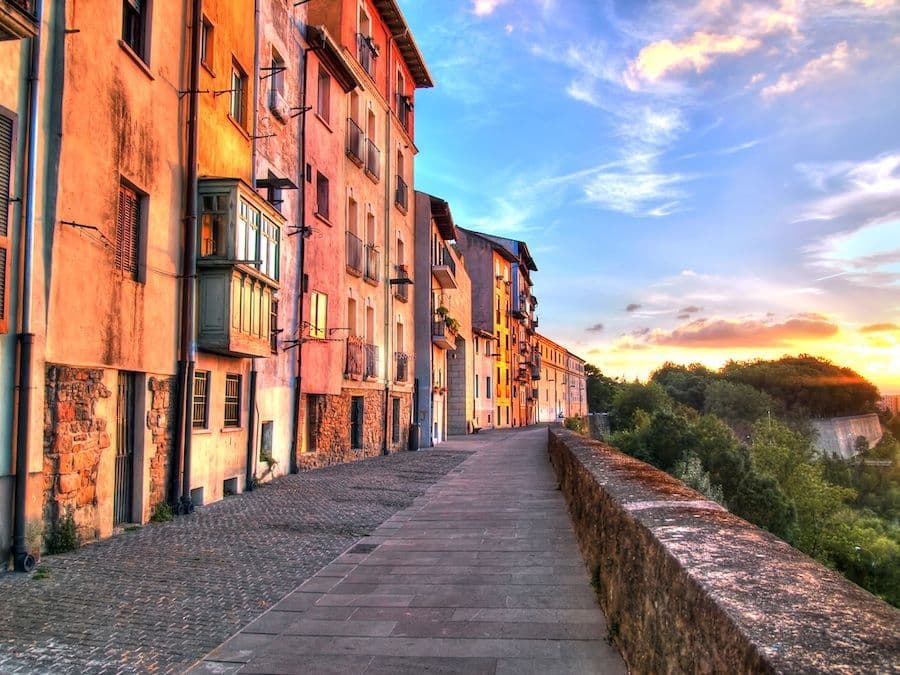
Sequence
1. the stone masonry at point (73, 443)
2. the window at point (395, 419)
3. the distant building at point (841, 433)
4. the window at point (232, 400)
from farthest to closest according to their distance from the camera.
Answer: the distant building at point (841, 433), the window at point (395, 419), the window at point (232, 400), the stone masonry at point (73, 443)

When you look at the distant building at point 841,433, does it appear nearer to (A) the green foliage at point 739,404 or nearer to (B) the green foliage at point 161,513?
(A) the green foliage at point 739,404

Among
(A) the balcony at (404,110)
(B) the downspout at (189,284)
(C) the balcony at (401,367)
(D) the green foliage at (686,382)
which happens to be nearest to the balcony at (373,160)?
(A) the balcony at (404,110)

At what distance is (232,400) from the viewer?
13414 millimetres

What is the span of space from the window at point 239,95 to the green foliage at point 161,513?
24.0 ft

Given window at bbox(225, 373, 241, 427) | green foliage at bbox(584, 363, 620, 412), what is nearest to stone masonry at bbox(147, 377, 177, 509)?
window at bbox(225, 373, 241, 427)

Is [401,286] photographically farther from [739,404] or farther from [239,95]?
[739,404]

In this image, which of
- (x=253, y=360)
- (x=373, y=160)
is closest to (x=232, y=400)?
(x=253, y=360)

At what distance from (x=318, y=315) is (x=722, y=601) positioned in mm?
16597

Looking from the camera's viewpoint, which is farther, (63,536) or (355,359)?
(355,359)

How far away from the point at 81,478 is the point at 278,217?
22.5 feet

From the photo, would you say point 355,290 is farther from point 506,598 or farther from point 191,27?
point 506,598

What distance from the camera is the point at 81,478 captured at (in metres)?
8.15

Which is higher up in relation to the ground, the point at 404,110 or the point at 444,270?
the point at 404,110

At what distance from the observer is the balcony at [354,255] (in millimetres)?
21406
